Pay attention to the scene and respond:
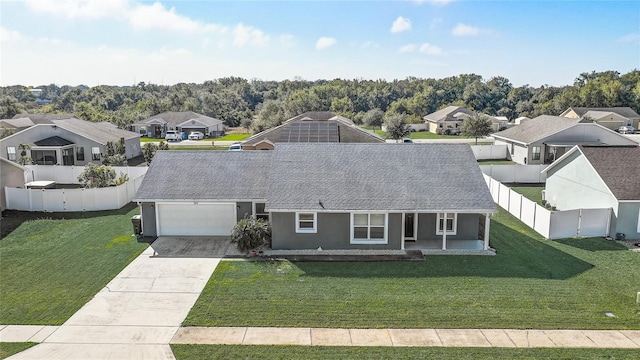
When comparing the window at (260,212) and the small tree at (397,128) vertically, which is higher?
the small tree at (397,128)

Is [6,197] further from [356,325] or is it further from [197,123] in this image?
[197,123]

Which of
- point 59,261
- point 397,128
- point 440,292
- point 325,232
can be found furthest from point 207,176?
point 397,128

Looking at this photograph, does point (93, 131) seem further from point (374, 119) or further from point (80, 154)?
point (374, 119)

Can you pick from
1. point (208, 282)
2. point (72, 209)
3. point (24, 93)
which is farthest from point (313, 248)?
point (24, 93)

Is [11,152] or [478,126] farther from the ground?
[478,126]

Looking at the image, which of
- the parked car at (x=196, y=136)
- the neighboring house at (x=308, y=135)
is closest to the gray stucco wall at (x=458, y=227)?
the neighboring house at (x=308, y=135)

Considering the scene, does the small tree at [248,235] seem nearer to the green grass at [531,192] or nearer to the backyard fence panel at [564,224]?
the backyard fence panel at [564,224]
